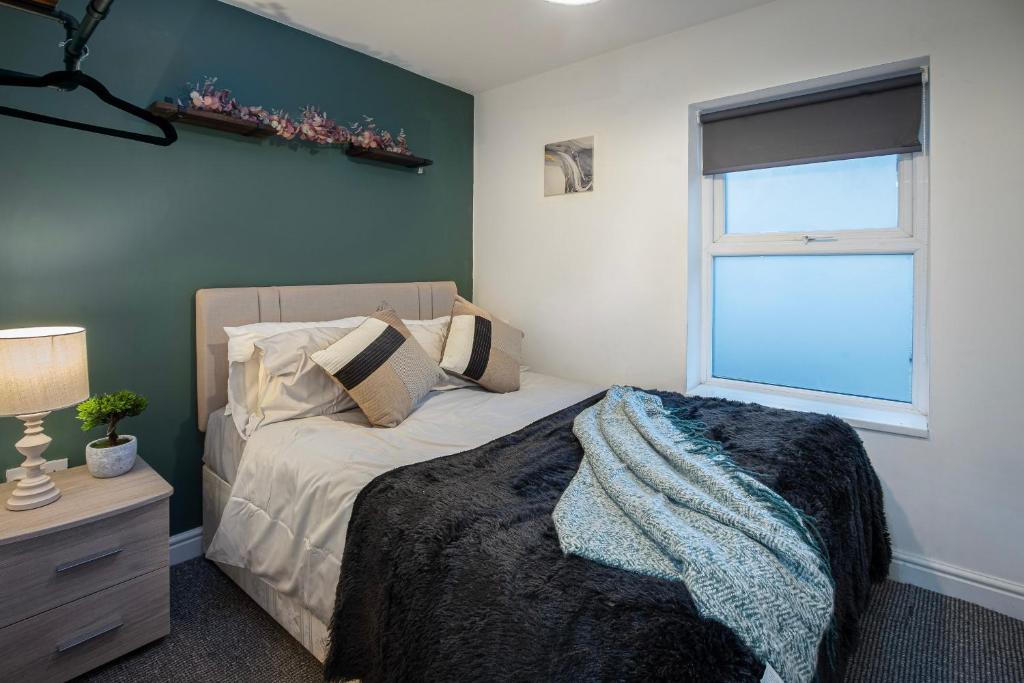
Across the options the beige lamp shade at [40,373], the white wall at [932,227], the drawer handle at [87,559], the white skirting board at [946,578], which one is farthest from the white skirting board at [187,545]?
the white wall at [932,227]

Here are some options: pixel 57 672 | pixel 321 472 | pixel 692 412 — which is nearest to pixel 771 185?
pixel 692 412

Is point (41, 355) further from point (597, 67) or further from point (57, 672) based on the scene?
point (597, 67)

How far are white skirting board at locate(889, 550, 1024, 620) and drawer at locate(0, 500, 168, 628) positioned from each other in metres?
2.94

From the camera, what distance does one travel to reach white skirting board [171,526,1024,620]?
2.13 m

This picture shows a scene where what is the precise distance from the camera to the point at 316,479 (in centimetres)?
170

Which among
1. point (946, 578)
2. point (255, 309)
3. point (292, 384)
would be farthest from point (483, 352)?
point (946, 578)

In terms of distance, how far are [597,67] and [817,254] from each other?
1577 mm

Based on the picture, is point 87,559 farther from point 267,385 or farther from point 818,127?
point 818,127

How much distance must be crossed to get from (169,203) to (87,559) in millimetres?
1426

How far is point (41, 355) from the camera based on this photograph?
1.65 m

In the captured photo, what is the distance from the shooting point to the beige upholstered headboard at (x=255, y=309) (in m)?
2.37

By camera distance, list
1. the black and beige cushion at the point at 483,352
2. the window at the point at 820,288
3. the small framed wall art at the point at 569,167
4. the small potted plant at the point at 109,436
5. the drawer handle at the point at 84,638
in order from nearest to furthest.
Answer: the drawer handle at the point at 84,638 < the small potted plant at the point at 109,436 < the window at the point at 820,288 < the black and beige cushion at the point at 483,352 < the small framed wall art at the point at 569,167

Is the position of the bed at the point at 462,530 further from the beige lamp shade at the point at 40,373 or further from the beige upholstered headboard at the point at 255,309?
the beige lamp shade at the point at 40,373

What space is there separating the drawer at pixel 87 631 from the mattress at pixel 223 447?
0.43 m
